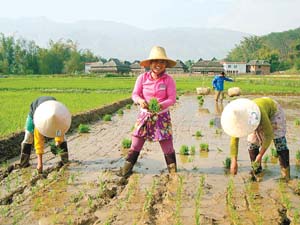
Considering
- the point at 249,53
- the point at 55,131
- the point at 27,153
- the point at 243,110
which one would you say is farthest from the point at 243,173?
the point at 249,53

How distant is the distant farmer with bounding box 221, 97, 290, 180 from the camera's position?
14.2 ft

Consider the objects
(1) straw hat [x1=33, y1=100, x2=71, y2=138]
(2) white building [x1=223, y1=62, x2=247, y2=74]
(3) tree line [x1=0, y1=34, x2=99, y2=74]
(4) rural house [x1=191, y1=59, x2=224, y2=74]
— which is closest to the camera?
(1) straw hat [x1=33, y1=100, x2=71, y2=138]

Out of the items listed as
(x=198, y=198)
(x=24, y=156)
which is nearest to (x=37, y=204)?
(x=198, y=198)

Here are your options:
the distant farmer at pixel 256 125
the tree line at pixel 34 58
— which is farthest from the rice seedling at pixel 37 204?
the tree line at pixel 34 58

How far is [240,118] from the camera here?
4.30 meters

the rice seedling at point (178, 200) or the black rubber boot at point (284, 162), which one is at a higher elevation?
the black rubber boot at point (284, 162)

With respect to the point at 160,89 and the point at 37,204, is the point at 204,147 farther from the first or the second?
the point at 37,204

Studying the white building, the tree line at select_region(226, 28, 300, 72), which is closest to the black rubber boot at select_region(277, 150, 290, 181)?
the tree line at select_region(226, 28, 300, 72)

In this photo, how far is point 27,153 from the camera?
5.79 m

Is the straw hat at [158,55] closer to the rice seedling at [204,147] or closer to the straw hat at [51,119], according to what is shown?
the straw hat at [51,119]

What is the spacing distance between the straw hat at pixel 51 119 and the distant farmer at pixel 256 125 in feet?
6.09

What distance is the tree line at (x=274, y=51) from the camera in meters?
74.0

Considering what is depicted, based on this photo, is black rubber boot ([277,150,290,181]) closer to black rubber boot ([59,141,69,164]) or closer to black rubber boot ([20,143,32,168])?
black rubber boot ([59,141,69,164])

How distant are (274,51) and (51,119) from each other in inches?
3244
